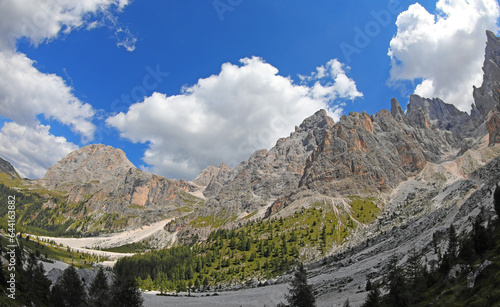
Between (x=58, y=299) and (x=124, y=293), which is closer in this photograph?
(x=124, y=293)

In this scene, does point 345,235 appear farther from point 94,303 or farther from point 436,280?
point 94,303

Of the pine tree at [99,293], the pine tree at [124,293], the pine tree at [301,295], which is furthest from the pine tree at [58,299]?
the pine tree at [301,295]

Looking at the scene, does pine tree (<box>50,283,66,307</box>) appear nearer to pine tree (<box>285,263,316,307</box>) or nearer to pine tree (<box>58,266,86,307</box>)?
pine tree (<box>58,266,86,307</box>)

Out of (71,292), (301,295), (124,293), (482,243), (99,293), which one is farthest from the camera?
(71,292)

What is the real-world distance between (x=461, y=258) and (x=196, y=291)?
134 meters

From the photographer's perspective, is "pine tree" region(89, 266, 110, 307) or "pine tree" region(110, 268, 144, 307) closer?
"pine tree" region(110, 268, 144, 307)

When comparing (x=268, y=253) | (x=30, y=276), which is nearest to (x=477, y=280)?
(x=30, y=276)

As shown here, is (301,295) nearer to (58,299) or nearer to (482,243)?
(482,243)

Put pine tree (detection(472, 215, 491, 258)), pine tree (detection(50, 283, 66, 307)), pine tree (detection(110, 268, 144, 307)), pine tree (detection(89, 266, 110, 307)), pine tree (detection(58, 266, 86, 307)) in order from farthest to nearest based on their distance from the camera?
pine tree (detection(58, 266, 86, 307))
pine tree (detection(50, 283, 66, 307))
pine tree (detection(89, 266, 110, 307))
pine tree (detection(472, 215, 491, 258))
pine tree (detection(110, 268, 144, 307))

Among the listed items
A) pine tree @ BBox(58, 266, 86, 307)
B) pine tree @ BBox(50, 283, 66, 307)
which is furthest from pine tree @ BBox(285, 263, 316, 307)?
pine tree @ BBox(50, 283, 66, 307)

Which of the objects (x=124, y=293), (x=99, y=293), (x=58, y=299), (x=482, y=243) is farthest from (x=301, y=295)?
(x=58, y=299)

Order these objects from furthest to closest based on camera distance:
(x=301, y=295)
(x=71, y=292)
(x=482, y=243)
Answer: (x=71, y=292)
(x=482, y=243)
(x=301, y=295)

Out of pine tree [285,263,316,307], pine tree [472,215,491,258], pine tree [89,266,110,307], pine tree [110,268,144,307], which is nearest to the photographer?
pine tree [110,268,144,307]

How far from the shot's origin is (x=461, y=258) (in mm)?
55281
